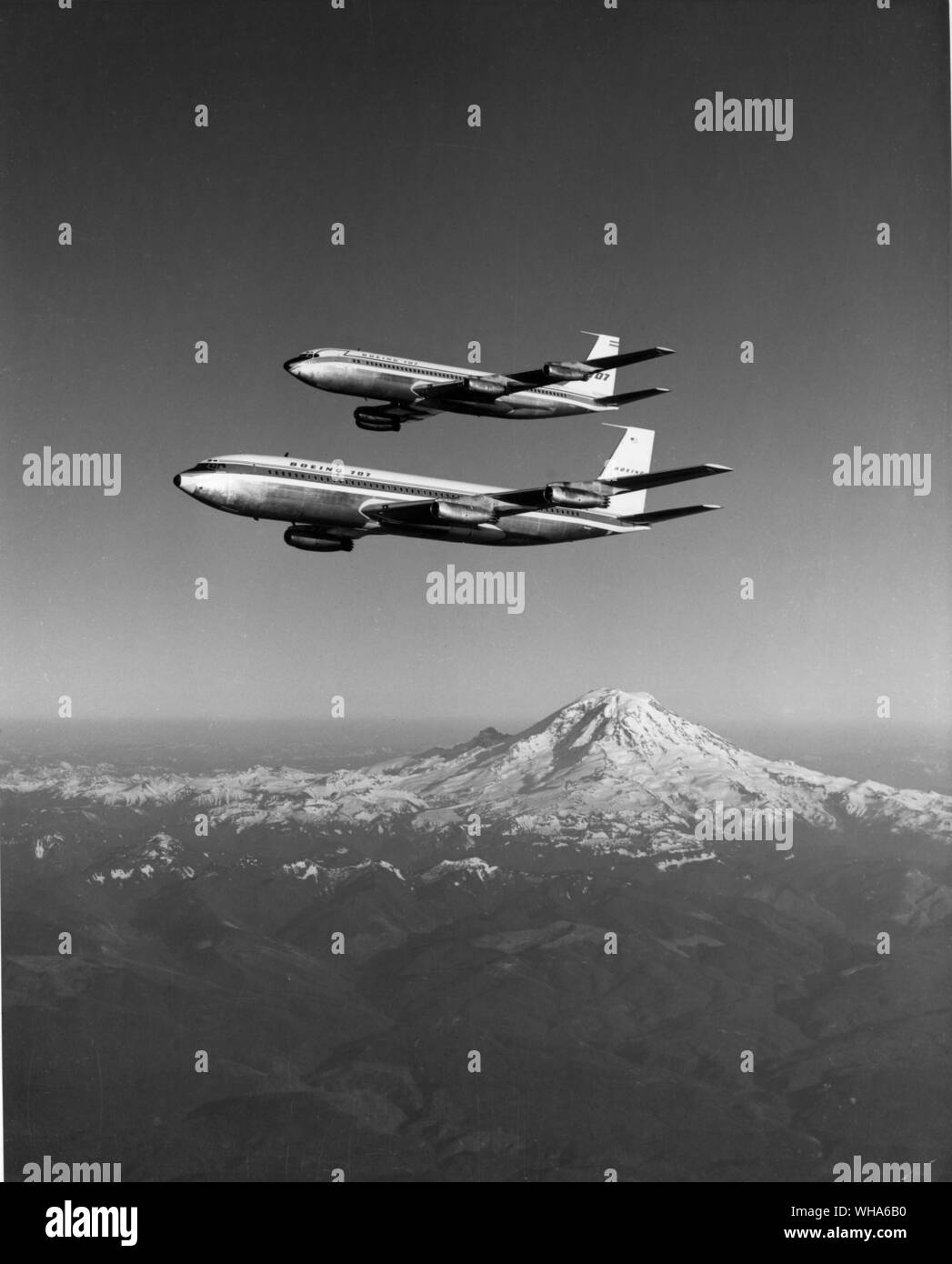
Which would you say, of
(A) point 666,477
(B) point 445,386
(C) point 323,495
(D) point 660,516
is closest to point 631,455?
(D) point 660,516

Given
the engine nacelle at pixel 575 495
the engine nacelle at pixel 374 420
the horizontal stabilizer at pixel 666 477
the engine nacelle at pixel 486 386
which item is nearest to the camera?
the engine nacelle at pixel 575 495

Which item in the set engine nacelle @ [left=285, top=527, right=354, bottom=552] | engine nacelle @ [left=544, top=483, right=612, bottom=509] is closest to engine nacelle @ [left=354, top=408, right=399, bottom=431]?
engine nacelle @ [left=285, top=527, right=354, bottom=552]

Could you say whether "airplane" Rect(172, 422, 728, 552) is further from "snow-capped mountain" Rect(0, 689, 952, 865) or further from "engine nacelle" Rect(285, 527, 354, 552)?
"snow-capped mountain" Rect(0, 689, 952, 865)

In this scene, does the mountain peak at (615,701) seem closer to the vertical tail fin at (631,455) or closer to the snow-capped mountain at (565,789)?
the snow-capped mountain at (565,789)

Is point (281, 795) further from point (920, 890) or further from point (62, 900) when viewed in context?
point (920, 890)

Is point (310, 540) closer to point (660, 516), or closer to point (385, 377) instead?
point (385, 377)

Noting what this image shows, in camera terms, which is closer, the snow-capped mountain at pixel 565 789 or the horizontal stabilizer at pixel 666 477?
the horizontal stabilizer at pixel 666 477

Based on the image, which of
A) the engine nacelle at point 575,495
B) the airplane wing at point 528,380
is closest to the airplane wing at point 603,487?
the engine nacelle at point 575,495
